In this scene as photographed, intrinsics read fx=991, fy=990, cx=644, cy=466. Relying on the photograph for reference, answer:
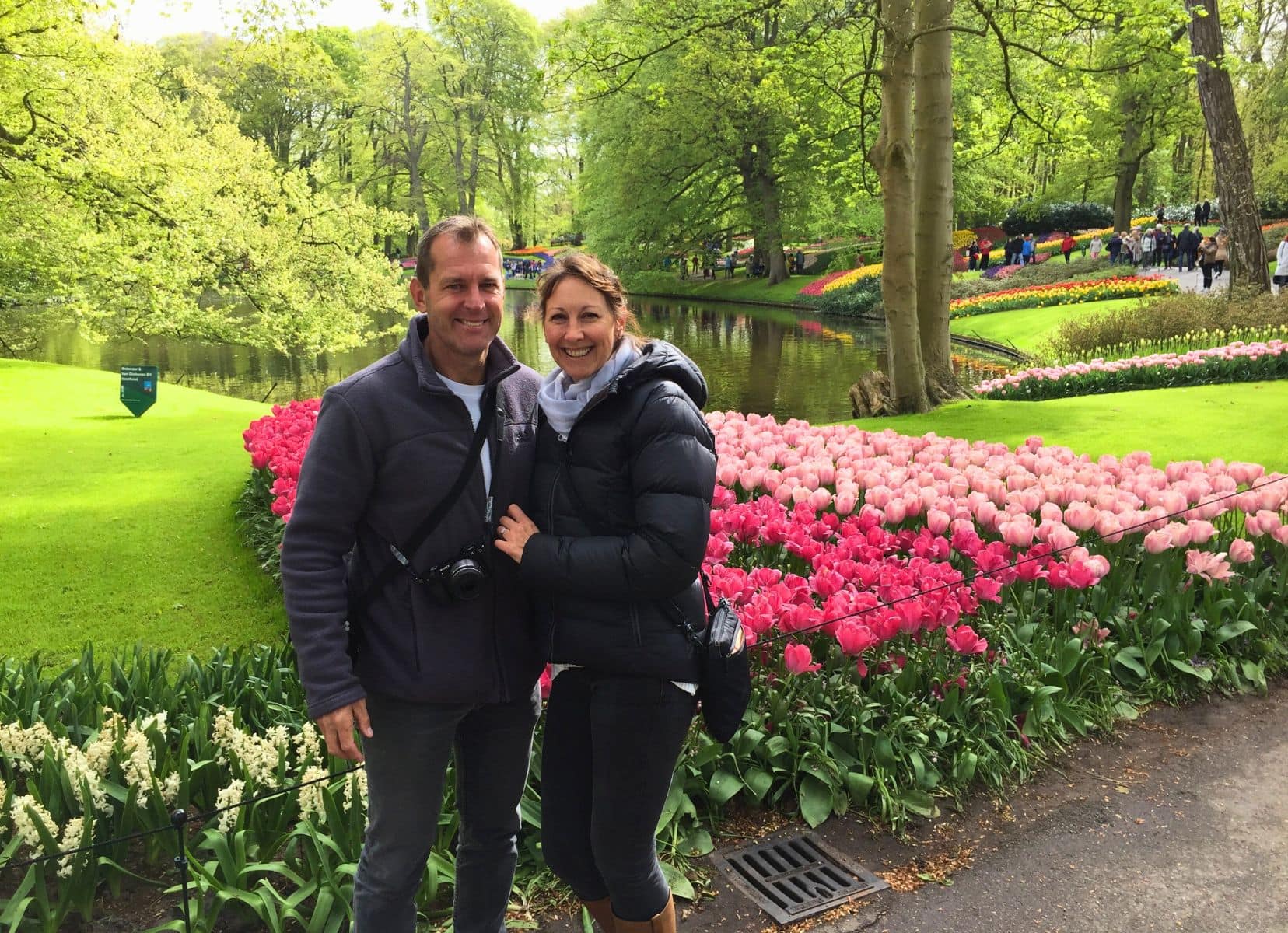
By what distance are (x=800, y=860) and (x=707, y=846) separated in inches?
11.7

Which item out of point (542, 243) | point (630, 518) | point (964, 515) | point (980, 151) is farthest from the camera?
point (542, 243)

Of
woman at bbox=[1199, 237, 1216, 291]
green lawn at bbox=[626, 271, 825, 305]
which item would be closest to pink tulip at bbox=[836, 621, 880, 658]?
woman at bbox=[1199, 237, 1216, 291]

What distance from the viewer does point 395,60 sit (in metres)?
44.1

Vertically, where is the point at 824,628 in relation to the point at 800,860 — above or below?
above

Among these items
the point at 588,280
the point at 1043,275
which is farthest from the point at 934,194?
the point at 1043,275

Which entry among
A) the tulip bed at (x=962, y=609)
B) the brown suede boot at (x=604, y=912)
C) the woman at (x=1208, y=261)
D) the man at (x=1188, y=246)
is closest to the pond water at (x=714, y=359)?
the woman at (x=1208, y=261)

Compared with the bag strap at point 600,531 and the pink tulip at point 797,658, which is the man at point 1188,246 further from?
the bag strap at point 600,531

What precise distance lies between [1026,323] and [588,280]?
2319 cm

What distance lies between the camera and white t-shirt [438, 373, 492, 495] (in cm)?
223

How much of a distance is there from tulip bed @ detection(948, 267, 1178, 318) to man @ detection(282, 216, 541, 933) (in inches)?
954

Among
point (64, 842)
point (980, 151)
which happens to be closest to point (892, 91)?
point (980, 151)

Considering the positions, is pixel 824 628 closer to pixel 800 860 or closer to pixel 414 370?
pixel 800 860

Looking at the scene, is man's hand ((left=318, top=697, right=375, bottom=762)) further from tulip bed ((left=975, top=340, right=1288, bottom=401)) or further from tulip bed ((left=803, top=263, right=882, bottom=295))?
tulip bed ((left=803, top=263, right=882, bottom=295))

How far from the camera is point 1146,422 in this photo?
9.18 m
